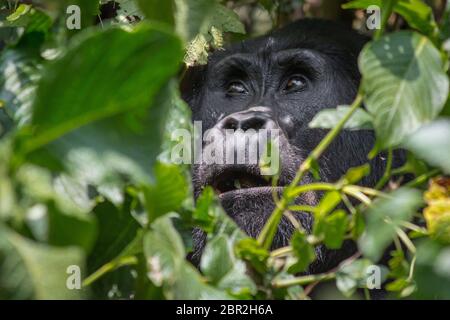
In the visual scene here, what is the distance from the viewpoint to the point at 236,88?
A: 12.1 ft

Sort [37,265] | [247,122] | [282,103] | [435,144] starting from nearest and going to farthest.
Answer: [37,265] → [435,144] → [247,122] → [282,103]

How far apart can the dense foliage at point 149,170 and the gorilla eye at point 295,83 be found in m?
1.87

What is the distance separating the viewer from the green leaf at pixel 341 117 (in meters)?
1.50

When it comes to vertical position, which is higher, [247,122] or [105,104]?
[105,104]

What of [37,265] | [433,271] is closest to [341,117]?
[433,271]

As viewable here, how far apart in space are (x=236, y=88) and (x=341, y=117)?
217 centimetres

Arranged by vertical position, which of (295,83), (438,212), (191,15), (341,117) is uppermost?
(191,15)

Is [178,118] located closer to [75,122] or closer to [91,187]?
[91,187]

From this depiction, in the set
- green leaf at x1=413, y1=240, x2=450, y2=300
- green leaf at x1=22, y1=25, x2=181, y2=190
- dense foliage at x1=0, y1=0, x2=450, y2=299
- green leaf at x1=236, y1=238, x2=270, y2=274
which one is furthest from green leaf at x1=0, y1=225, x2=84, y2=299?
green leaf at x1=413, y1=240, x2=450, y2=300

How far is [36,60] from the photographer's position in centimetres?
145

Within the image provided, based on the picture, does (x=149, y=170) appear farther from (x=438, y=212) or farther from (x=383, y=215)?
(x=438, y=212)

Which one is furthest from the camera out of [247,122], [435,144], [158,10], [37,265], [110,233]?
[247,122]

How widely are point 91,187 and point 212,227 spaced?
0.79ft

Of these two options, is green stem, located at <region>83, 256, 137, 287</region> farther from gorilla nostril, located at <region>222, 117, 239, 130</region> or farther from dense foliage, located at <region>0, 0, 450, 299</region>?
gorilla nostril, located at <region>222, 117, 239, 130</region>
